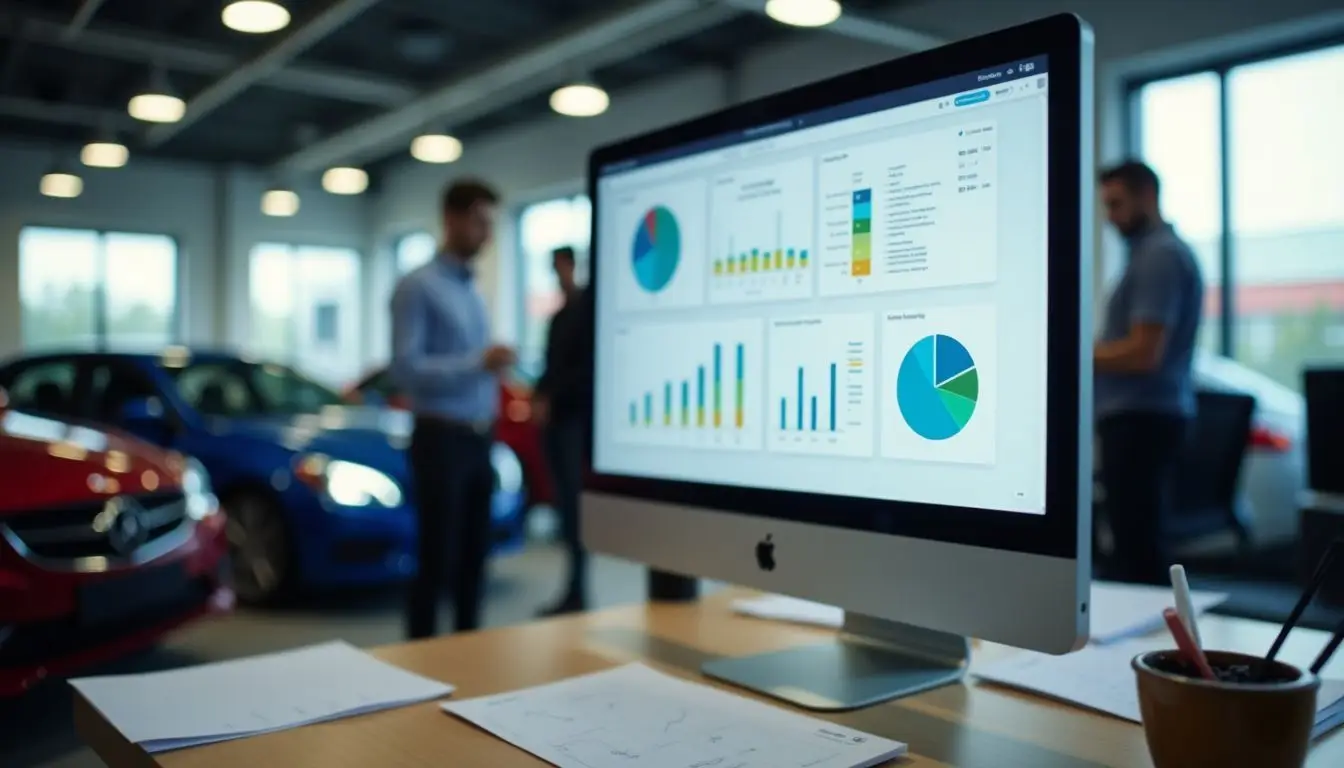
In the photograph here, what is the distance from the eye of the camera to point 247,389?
497 centimetres

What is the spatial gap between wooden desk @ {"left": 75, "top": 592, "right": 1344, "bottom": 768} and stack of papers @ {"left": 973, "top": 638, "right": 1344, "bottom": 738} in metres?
0.02

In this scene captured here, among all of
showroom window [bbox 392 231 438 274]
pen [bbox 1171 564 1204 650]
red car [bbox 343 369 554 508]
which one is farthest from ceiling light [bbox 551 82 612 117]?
showroom window [bbox 392 231 438 274]

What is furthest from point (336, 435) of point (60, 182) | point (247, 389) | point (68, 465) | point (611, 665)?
point (60, 182)

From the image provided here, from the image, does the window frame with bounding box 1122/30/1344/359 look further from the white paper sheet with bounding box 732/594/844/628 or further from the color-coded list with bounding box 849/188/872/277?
the color-coded list with bounding box 849/188/872/277

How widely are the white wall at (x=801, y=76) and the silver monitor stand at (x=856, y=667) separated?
1.77 metres

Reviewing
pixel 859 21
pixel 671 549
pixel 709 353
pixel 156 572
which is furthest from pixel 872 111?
pixel 859 21

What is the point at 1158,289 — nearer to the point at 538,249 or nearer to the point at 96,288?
the point at 538,249

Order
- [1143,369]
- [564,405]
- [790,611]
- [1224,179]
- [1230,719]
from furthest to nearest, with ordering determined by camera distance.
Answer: [1224,179] → [564,405] → [1143,369] → [790,611] → [1230,719]

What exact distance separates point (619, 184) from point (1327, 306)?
551 cm

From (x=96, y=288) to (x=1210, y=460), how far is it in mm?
11446

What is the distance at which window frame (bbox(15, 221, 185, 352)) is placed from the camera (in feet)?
36.9

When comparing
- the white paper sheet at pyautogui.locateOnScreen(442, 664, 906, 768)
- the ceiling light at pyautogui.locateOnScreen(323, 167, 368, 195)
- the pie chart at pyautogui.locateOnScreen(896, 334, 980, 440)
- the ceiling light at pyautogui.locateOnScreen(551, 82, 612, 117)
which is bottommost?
the white paper sheet at pyautogui.locateOnScreen(442, 664, 906, 768)

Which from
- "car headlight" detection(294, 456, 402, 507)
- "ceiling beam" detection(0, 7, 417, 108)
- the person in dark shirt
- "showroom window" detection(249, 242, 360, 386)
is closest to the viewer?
"car headlight" detection(294, 456, 402, 507)

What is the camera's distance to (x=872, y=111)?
104 cm
